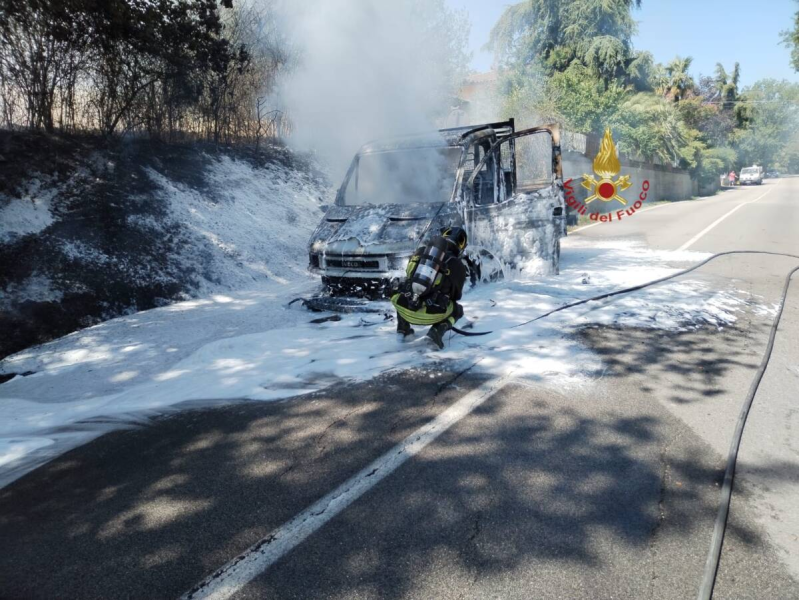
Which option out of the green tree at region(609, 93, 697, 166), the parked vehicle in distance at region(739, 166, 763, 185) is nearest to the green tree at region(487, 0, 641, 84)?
the green tree at region(609, 93, 697, 166)

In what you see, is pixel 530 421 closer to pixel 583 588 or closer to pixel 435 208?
pixel 583 588

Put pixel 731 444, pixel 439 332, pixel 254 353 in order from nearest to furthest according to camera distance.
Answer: pixel 731 444, pixel 439 332, pixel 254 353

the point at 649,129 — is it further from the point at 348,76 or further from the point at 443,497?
the point at 443,497

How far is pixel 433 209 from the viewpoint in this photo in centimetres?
663

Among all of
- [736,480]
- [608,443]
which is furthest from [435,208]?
[736,480]

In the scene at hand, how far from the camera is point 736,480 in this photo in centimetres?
303

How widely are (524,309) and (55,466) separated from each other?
16.1ft

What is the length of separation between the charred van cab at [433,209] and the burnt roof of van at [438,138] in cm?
2

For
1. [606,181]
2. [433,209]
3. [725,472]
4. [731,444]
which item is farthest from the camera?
[606,181]

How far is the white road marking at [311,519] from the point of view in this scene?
91.4 inches

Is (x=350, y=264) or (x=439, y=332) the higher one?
(x=350, y=264)

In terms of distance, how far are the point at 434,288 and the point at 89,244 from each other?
5.55 m

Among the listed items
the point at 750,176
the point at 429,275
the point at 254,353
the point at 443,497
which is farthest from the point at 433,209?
the point at 750,176

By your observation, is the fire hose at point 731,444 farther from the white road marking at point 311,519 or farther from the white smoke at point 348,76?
the white smoke at point 348,76
